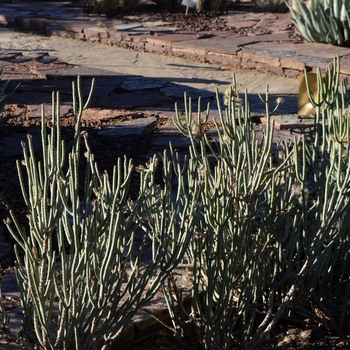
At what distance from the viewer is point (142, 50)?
913 centimetres

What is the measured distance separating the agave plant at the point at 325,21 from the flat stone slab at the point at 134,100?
223 centimetres

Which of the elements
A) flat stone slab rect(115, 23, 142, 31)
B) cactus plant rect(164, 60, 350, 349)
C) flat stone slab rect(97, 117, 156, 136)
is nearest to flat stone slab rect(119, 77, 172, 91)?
flat stone slab rect(97, 117, 156, 136)

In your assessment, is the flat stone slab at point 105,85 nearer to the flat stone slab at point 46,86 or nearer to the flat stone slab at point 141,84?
the flat stone slab at point 141,84

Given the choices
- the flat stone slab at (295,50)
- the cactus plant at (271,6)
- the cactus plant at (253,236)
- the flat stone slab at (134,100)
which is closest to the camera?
the cactus plant at (253,236)

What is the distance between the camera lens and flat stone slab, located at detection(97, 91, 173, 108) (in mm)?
6286

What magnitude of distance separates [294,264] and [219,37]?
6545mm

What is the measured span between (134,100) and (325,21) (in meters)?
2.87

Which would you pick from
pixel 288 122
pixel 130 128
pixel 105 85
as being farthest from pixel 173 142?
pixel 105 85

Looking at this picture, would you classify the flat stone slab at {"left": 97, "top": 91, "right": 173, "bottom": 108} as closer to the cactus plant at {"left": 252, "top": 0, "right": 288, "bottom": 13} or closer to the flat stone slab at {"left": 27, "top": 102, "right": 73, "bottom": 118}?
the flat stone slab at {"left": 27, "top": 102, "right": 73, "bottom": 118}

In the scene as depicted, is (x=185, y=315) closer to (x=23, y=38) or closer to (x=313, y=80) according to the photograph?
(x=313, y=80)

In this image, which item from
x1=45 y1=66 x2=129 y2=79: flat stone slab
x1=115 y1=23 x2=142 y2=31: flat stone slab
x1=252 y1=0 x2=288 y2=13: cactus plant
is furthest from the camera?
x1=252 y1=0 x2=288 y2=13: cactus plant

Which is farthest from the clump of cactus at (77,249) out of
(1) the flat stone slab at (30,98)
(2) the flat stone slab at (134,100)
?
(1) the flat stone slab at (30,98)

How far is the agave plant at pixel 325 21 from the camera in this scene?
26.2 feet

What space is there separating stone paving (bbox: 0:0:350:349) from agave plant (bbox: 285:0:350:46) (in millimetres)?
131
